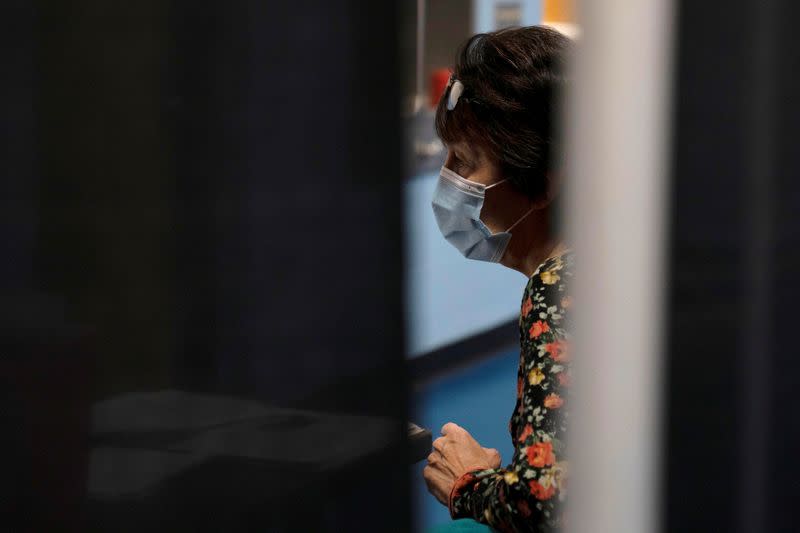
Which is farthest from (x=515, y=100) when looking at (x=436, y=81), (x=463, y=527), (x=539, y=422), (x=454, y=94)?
(x=436, y=81)

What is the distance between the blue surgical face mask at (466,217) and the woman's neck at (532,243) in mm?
13

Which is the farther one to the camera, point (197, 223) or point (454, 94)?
point (454, 94)

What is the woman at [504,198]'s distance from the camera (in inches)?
52.4

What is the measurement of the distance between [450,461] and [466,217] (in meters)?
0.38

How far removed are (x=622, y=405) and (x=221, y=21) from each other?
48cm

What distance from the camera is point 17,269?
33.6 inches

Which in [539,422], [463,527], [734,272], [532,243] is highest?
[734,272]

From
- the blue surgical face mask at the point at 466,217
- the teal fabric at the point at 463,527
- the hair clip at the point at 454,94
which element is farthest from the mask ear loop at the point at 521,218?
the teal fabric at the point at 463,527

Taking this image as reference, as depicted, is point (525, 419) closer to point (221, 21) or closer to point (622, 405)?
point (622, 405)

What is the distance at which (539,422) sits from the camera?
1233 millimetres

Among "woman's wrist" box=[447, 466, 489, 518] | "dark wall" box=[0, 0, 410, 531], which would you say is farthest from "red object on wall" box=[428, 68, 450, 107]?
"dark wall" box=[0, 0, 410, 531]

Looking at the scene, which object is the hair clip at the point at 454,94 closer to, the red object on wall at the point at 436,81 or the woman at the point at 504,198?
the woman at the point at 504,198

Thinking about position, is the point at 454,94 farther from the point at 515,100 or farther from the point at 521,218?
the point at 521,218

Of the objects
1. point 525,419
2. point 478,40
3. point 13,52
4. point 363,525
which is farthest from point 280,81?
point 478,40
